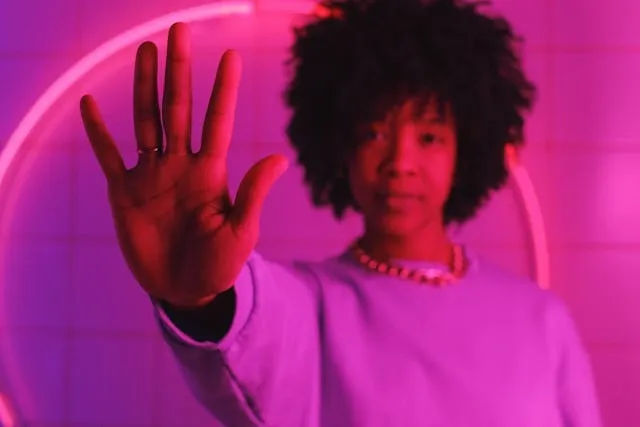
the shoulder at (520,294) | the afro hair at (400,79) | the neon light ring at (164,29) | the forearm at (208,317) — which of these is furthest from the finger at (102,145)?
the neon light ring at (164,29)

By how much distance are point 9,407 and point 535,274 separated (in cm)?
90

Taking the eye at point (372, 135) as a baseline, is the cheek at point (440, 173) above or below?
below

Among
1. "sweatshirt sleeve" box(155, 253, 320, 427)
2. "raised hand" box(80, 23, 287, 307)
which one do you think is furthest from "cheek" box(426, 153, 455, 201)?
"raised hand" box(80, 23, 287, 307)

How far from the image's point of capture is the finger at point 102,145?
1.80 ft

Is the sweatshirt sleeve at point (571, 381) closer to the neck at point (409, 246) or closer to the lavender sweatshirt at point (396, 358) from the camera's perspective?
the lavender sweatshirt at point (396, 358)

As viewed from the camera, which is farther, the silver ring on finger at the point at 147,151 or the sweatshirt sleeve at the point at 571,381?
the sweatshirt sleeve at the point at 571,381

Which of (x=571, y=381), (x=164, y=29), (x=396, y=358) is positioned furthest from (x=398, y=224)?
(x=164, y=29)

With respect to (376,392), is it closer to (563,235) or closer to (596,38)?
(563,235)

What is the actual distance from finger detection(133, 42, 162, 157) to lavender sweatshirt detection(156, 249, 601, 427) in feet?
0.44

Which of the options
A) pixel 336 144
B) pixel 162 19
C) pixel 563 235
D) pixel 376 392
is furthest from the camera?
pixel 563 235

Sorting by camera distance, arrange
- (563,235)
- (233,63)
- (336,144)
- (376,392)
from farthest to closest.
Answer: (563,235) → (336,144) → (376,392) → (233,63)

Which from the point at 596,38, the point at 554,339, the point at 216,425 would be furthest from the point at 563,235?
the point at 216,425

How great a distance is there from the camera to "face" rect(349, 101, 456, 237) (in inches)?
29.6

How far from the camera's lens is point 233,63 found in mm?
542
